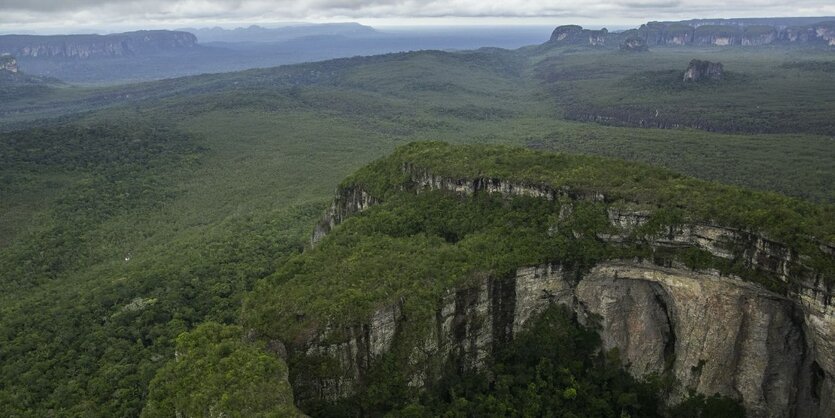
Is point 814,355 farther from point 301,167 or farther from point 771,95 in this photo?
point 771,95

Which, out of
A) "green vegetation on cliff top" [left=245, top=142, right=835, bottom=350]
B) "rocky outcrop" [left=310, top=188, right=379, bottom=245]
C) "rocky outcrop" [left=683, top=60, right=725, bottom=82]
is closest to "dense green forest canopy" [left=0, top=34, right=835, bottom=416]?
"green vegetation on cliff top" [left=245, top=142, right=835, bottom=350]

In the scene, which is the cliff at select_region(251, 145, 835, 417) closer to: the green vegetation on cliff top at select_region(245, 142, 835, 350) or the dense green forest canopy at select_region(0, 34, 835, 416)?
the green vegetation on cliff top at select_region(245, 142, 835, 350)

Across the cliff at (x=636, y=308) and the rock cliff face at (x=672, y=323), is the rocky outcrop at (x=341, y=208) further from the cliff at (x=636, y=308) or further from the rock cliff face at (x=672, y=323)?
the rock cliff face at (x=672, y=323)

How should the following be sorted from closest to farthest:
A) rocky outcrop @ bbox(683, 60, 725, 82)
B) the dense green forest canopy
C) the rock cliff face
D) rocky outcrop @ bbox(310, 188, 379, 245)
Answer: the rock cliff face, the dense green forest canopy, rocky outcrop @ bbox(310, 188, 379, 245), rocky outcrop @ bbox(683, 60, 725, 82)

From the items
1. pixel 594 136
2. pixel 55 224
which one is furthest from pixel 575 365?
pixel 594 136

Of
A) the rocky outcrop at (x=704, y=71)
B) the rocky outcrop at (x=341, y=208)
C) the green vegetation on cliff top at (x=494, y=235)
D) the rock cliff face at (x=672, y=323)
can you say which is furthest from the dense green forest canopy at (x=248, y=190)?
the rocky outcrop at (x=704, y=71)

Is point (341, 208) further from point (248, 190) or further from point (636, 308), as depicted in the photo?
point (248, 190)
